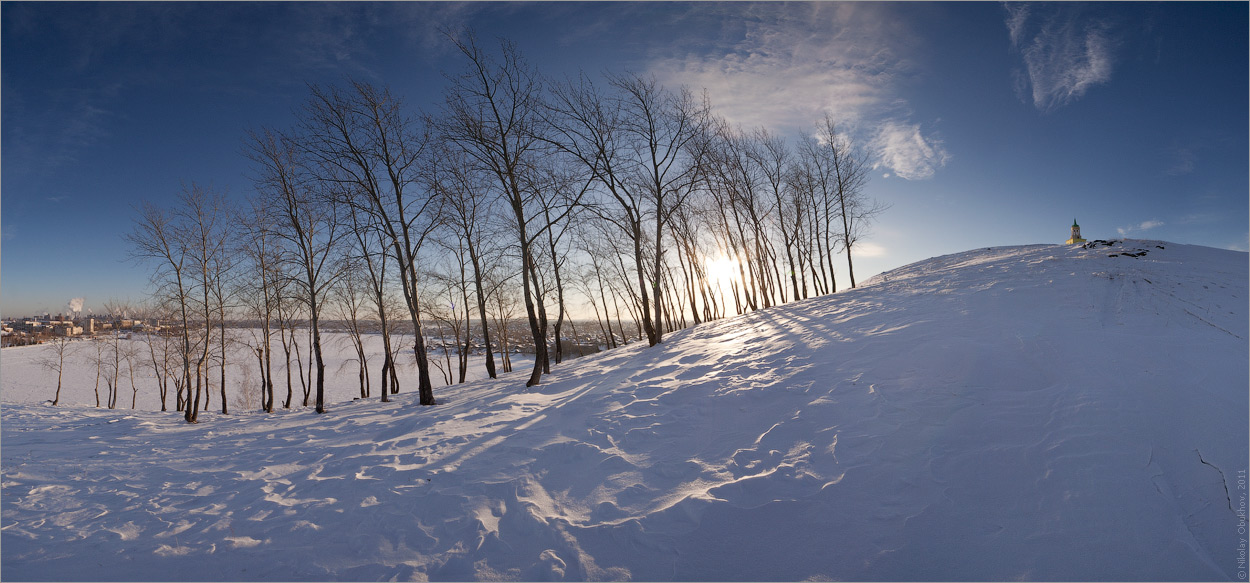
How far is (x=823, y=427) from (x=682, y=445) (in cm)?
177

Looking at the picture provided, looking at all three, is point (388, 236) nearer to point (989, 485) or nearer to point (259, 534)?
point (259, 534)

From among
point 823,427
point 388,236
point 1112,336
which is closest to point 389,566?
point 823,427

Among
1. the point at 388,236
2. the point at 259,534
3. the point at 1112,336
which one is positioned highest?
the point at 388,236

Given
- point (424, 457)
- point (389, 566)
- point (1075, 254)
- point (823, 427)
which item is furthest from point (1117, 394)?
point (1075, 254)

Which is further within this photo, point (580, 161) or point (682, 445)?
point (580, 161)

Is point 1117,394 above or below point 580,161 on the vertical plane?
below

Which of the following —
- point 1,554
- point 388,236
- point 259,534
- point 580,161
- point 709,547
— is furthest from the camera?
point 580,161

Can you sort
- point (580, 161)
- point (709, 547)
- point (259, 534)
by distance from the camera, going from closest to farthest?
point (709, 547) < point (259, 534) < point (580, 161)

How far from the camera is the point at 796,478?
437cm

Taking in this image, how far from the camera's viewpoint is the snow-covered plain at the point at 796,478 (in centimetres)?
342

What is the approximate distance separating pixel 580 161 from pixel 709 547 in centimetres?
1228

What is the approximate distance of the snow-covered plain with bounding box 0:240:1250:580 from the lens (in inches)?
135

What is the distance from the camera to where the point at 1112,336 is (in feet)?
19.3

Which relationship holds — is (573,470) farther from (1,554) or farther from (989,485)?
(1,554)
